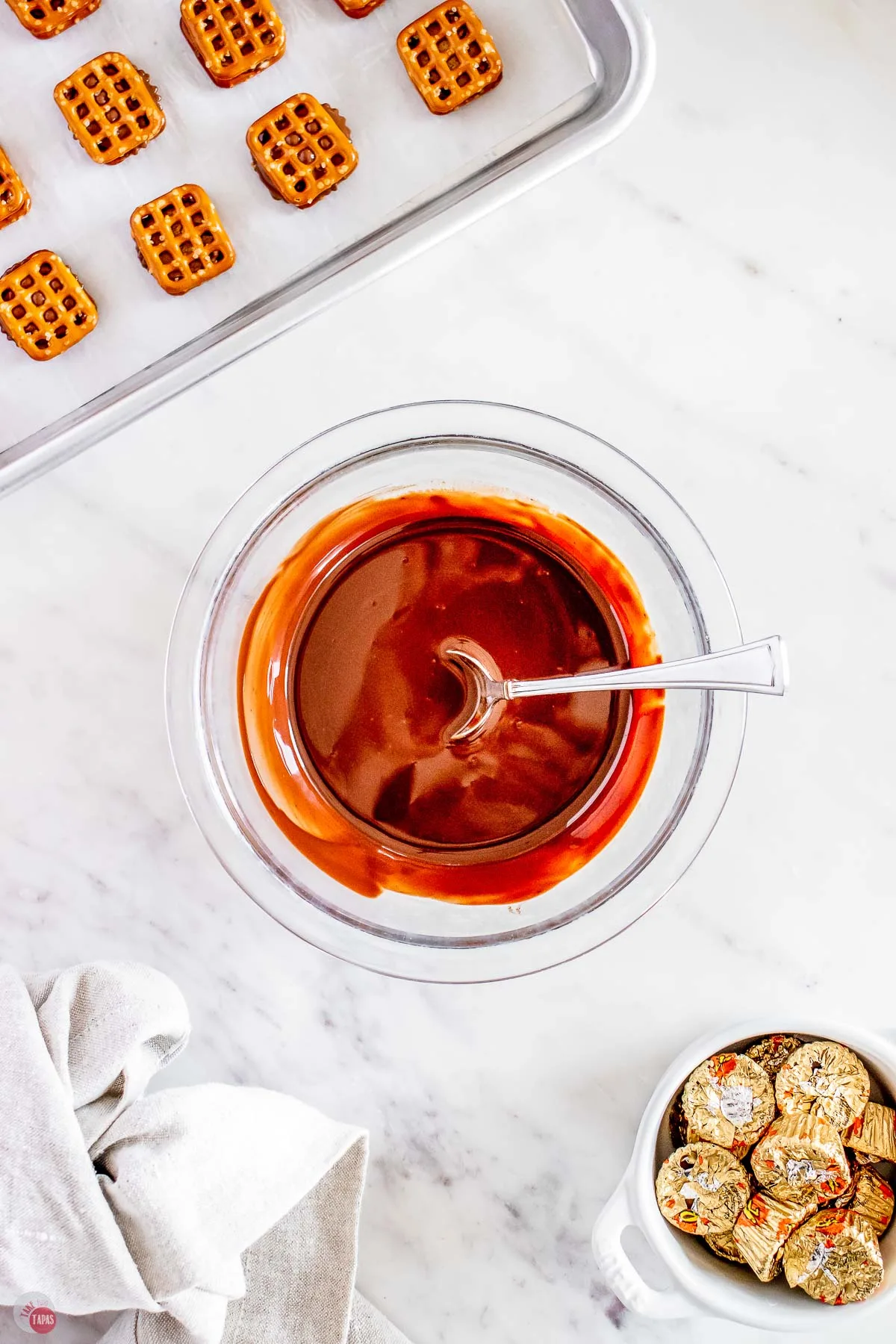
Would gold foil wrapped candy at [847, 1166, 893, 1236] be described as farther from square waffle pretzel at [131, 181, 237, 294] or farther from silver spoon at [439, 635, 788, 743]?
square waffle pretzel at [131, 181, 237, 294]

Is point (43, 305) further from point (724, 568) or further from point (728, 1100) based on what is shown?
point (728, 1100)

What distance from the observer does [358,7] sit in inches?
29.8

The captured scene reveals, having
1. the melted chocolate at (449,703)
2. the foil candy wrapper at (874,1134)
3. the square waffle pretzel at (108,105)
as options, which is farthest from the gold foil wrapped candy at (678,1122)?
the square waffle pretzel at (108,105)

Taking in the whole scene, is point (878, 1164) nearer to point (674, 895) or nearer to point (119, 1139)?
point (674, 895)

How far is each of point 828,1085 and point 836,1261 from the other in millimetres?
126

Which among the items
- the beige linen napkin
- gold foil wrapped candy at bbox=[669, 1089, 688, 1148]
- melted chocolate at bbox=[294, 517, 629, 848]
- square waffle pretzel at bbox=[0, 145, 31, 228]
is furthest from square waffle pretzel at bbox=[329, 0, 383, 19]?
gold foil wrapped candy at bbox=[669, 1089, 688, 1148]

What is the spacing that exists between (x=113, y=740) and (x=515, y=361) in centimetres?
43

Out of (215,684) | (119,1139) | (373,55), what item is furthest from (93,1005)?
(373,55)

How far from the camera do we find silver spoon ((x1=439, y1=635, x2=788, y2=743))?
25.1 inches

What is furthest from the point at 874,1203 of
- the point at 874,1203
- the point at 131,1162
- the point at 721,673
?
the point at 131,1162

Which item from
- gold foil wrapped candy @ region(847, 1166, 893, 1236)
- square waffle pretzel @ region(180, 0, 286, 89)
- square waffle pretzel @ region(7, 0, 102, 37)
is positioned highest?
square waffle pretzel @ region(7, 0, 102, 37)

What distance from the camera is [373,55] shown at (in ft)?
2.55

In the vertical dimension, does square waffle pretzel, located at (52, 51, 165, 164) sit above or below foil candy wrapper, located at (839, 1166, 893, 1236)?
above

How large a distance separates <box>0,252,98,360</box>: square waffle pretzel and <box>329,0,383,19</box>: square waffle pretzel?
0.28 meters
